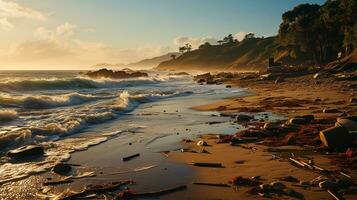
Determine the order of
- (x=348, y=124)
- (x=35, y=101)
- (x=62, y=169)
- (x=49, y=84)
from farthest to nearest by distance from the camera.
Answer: (x=49, y=84) < (x=35, y=101) < (x=348, y=124) < (x=62, y=169)

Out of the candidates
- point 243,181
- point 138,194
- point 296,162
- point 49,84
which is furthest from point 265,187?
point 49,84

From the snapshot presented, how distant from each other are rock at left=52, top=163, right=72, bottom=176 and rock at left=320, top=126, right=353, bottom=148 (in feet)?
21.8

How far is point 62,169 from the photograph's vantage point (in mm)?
9773

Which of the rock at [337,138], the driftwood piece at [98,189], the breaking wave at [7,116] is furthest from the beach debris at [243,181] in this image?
the breaking wave at [7,116]

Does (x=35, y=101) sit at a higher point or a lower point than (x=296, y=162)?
higher

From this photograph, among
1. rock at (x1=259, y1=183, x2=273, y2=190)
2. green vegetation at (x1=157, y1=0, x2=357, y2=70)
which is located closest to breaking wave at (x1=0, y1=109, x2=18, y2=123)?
rock at (x1=259, y1=183, x2=273, y2=190)

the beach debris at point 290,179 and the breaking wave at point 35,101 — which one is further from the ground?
the breaking wave at point 35,101

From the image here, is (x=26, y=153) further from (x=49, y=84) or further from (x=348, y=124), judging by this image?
(x=49, y=84)

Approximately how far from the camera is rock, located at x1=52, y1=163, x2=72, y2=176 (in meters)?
9.67

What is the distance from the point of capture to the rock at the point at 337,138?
10367mm

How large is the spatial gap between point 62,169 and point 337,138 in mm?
7031

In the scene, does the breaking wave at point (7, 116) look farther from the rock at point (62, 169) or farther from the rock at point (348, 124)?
the rock at point (348, 124)

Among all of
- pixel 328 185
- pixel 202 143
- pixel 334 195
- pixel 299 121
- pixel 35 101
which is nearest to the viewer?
pixel 334 195

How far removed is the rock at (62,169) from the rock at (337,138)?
21.8ft
